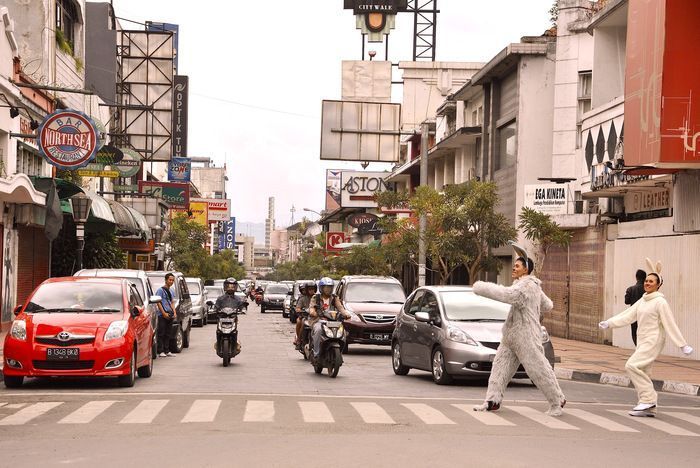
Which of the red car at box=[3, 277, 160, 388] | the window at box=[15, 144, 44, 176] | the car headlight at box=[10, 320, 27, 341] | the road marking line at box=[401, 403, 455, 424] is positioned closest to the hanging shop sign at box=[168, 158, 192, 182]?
the window at box=[15, 144, 44, 176]

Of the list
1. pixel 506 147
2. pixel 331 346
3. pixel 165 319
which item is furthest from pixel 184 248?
pixel 331 346

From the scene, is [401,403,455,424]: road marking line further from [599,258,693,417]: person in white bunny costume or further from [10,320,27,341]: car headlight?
[10,320,27,341]: car headlight

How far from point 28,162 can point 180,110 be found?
101 feet

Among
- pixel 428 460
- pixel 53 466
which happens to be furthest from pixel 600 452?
pixel 53 466

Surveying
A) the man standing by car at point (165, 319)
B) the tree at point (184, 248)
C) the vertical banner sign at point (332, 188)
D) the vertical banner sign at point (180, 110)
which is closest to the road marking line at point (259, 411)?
the man standing by car at point (165, 319)

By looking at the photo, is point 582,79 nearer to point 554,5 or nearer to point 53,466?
point 554,5

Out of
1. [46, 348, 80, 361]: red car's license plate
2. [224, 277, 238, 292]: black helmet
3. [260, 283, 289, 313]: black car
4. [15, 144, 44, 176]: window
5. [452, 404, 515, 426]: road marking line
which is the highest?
[15, 144, 44, 176]: window

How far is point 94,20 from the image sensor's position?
152 feet

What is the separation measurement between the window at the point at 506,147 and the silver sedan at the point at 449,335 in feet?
72.5

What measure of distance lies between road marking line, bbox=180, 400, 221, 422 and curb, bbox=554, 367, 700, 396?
320 inches

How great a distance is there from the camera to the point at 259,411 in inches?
515

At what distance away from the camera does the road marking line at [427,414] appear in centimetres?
1243

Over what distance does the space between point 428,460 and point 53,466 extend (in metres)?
3.04

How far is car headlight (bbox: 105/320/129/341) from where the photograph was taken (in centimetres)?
1617
